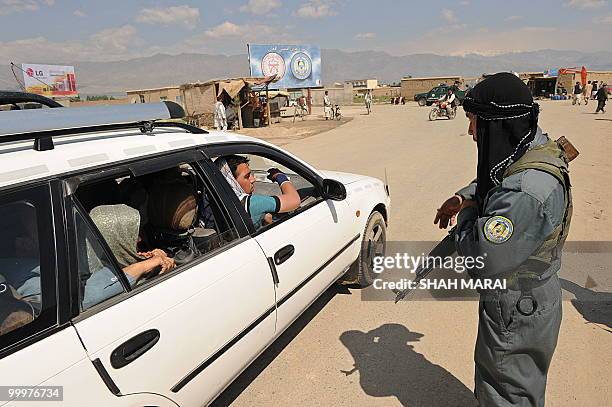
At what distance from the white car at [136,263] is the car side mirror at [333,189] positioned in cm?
23

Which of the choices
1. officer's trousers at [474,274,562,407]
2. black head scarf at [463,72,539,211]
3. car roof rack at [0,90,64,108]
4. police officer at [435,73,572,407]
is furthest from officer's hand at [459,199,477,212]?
car roof rack at [0,90,64,108]

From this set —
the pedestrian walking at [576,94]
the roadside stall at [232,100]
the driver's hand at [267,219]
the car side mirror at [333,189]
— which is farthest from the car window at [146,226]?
the pedestrian walking at [576,94]

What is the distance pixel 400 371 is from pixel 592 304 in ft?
6.46

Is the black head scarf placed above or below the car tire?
above

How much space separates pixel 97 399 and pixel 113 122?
122 cm

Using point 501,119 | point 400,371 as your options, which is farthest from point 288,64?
point 501,119

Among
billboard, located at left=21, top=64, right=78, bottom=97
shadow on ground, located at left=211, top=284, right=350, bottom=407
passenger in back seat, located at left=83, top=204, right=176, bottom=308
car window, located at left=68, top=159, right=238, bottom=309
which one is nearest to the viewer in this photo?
car window, located at left=68, top=159, right=238, bottom=309

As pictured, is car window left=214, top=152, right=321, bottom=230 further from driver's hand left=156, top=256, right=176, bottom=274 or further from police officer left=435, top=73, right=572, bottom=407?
police officer left=435, top=73, right=572, bottom=407

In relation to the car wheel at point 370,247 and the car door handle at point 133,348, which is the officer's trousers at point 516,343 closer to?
the car door handle at point 133,348

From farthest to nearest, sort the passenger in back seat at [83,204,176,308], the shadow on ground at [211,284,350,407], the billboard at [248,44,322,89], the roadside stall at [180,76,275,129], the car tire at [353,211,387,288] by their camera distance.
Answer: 1. the billboard at [248,44,322,89]
2. the roadside stall at [180,76,275,129]
3. the car tire at [353,211,387,288]
4. the shadow on ground at [211,284,350,407]
5. the passenger in back seat at [83,204,176,308]

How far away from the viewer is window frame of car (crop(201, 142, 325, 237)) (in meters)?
2.55

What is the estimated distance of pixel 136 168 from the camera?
2.05m

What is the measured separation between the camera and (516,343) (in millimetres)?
1936

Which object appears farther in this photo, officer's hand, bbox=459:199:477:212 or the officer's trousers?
officer's hand, bbox=459:199:477:212
